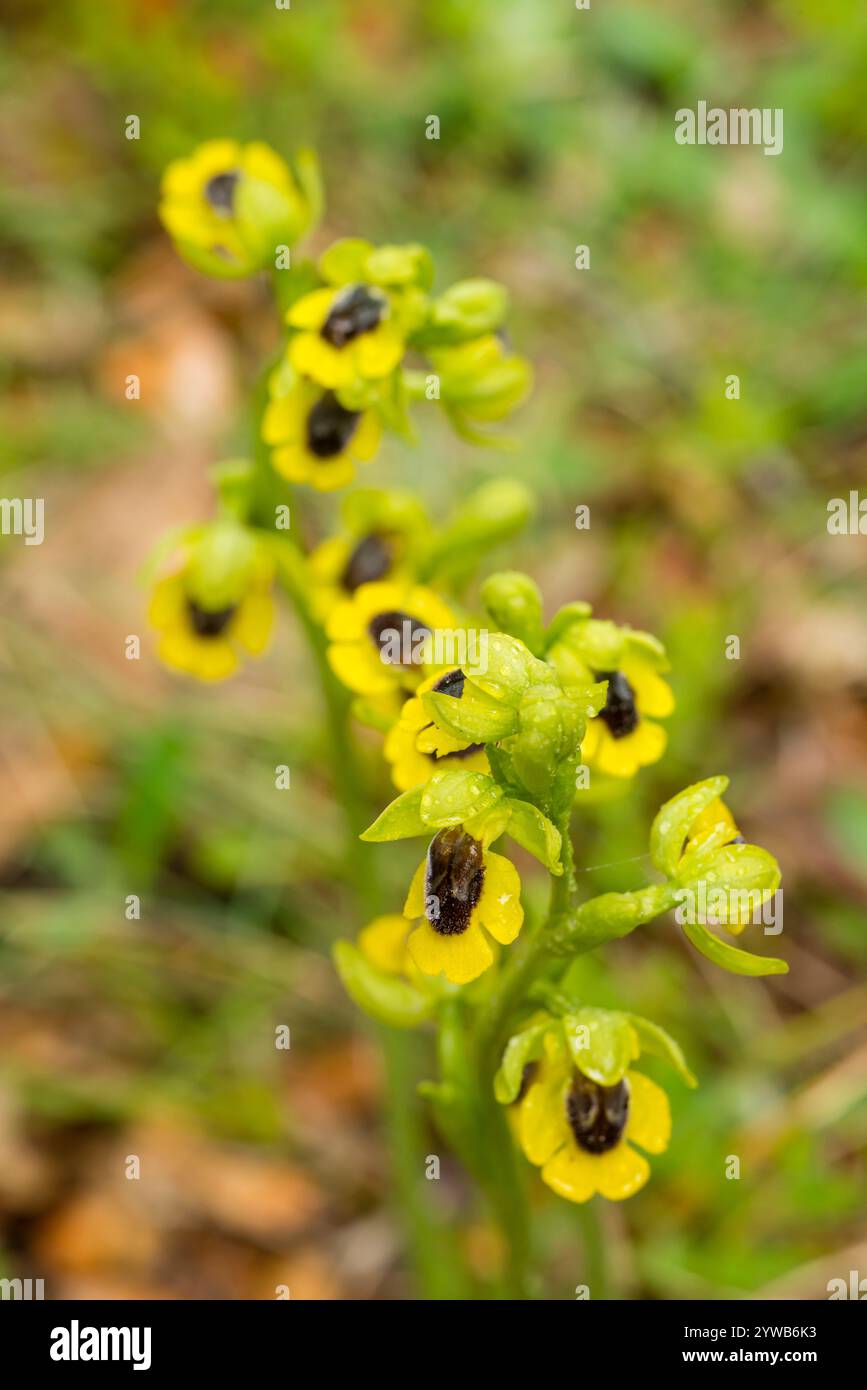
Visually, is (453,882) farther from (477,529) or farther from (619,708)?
(477,529)

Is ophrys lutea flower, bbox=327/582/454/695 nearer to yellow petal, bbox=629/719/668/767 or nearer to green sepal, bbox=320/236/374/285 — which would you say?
yellow petal, bbox=629/719/668/767

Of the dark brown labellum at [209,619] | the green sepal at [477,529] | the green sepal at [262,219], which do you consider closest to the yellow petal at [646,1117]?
the green sepal at [477,529]

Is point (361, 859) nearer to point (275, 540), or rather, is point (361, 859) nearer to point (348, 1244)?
point (275, 540)

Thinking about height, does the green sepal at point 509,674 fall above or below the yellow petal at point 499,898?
above

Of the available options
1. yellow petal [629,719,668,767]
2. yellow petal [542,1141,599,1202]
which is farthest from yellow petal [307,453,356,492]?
yellow petal [542,1141,599,1202]

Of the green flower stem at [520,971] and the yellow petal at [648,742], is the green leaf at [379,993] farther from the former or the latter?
the yellow petal at [648,742]

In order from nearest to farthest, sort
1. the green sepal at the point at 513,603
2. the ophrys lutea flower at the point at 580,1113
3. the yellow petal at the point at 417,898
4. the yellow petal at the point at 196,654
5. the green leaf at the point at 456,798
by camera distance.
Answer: the green leaf at the point at 456,798
the yellow petal at the point at 417,898
the ophrys lutea flower at the point at 580,1113
the green sepal at the point at 513,603
the yellow petal at the point at 196,654
